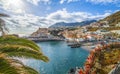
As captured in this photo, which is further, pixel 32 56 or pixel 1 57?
pixel 32 56

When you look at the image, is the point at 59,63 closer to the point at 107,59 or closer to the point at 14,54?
the point at 107,59

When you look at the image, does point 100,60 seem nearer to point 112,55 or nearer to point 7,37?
point 112,55

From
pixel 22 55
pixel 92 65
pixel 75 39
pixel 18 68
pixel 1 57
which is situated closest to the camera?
pixel 18 68

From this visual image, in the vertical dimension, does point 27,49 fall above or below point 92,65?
above

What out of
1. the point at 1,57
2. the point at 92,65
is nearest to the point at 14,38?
the point at 1,57

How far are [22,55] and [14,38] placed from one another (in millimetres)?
1155

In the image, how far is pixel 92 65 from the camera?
36.8 feet

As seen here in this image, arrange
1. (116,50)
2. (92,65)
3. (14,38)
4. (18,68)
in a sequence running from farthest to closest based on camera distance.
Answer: (116,50), (92,65), (14,38), (18,68)

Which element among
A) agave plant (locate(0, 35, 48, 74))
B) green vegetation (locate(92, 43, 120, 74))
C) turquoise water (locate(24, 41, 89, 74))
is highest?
agave plant (locate(0, 35, 48, 74))

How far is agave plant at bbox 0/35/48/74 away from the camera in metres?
5.65

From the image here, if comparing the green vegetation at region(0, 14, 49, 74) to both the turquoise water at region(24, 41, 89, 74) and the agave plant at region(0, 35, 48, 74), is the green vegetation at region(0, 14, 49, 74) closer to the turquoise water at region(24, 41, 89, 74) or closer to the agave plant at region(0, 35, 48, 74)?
the agave plant at region(0, 35, 48, 74)

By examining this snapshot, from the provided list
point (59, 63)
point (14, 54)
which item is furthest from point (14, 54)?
point (59, 63)

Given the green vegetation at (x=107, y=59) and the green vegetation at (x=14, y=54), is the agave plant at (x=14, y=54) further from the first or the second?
the green vegetation at (x=107, y=59)

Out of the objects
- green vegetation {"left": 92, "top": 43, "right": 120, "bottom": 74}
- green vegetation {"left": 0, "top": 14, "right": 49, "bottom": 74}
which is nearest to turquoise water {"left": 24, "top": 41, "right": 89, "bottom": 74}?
green vegetation {"left": 92, "top": 43, "right": 120, "bottom": 74}
